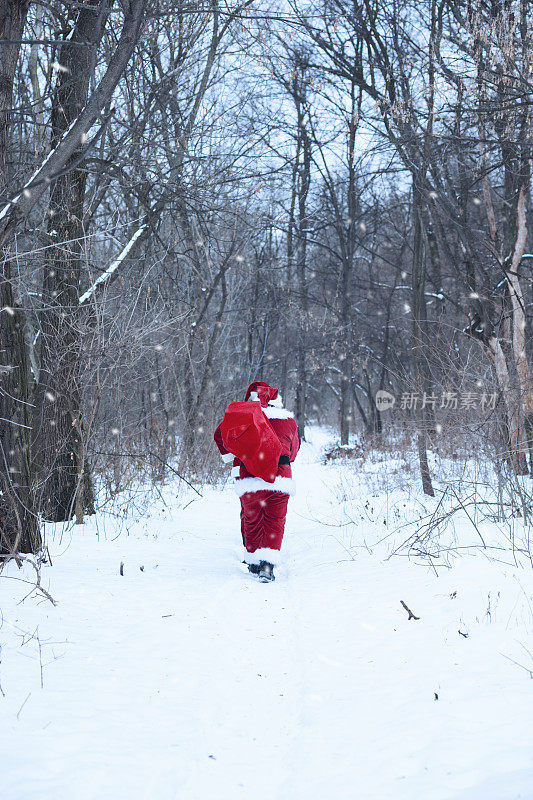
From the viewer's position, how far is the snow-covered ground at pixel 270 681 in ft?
8.54

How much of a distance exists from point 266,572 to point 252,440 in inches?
53.0

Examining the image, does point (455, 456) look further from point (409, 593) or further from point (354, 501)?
point (409, 593)

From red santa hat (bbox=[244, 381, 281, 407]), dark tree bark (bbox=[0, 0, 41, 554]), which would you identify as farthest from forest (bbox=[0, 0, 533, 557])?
red santa hat (bbox=[244, 381, 281, 407])

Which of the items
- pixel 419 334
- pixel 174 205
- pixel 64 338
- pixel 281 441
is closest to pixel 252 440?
pixel 281 441

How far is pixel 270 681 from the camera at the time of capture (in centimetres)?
365

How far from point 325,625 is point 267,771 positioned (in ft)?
6.60

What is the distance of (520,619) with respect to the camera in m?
4.04

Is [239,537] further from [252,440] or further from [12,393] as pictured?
[12,393]

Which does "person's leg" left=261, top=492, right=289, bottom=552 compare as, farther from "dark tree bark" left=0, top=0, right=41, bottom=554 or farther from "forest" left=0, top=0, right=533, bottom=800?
"dark tree bark" left=0, top=0, right=41, bottom=554

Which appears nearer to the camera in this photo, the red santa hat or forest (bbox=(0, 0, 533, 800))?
forest (bbox=(0, 0, 533, 800))

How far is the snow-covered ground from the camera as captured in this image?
2.60 m

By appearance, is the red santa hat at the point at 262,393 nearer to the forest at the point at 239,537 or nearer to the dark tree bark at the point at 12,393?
the forest at the point at 239,537

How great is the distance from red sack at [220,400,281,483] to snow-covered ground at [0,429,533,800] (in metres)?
1.14

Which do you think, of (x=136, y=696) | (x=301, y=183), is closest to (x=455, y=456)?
(x=136, y=696)
